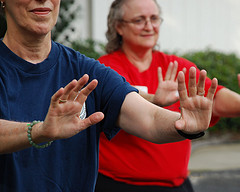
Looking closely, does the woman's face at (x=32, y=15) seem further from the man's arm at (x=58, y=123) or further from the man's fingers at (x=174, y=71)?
the man's fingers at (x=174, y=71)

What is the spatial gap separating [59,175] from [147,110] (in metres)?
0.52

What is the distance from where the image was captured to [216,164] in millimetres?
6844

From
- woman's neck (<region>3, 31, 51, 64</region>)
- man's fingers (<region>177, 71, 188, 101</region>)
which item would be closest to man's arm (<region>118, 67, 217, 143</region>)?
man's fingers (<region>177, 71, 188, 101</region>)

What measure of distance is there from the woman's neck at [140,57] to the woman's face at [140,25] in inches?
1.3

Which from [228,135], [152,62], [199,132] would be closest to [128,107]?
[199,132]

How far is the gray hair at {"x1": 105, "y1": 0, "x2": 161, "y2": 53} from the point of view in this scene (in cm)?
313

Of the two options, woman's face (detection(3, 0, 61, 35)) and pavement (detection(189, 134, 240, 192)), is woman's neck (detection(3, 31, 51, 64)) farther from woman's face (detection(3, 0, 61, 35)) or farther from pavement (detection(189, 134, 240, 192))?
pavement (detection(189, 134, 240, 192))

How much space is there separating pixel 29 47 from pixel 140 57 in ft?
4.09

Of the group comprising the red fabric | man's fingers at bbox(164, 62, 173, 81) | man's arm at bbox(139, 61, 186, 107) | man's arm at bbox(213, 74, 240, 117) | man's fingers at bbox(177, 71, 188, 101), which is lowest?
the red fabric

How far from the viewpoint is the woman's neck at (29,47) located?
192cm

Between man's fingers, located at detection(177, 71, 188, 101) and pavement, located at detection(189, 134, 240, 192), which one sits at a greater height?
man's fingers, located at detection(177, 71, 188, 101)

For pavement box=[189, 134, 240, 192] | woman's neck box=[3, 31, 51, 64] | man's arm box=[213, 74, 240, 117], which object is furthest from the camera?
pavement box=[189, 134, 240, 192]

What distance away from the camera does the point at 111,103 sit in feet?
6.31

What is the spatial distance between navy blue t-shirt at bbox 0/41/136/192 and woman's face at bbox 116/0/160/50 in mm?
1098
